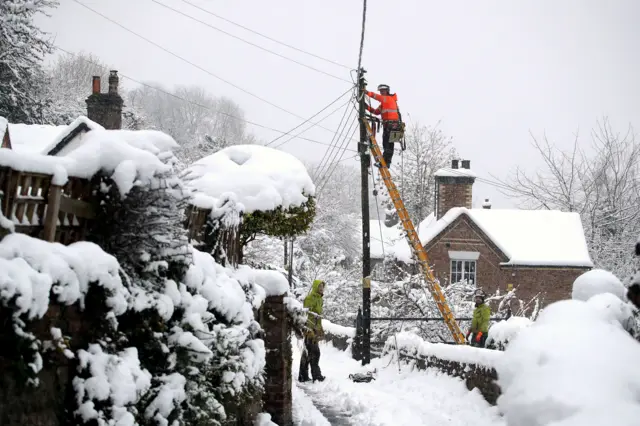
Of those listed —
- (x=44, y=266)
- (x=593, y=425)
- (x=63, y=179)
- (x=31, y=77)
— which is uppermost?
(x=31, y=77)

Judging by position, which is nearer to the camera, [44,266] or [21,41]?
[44,266]

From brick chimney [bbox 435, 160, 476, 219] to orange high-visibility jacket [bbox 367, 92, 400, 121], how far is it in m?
16.1

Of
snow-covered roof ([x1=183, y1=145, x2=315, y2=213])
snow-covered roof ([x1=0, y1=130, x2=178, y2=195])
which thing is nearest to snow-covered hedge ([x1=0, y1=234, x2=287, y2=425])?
snow-covered roof ([x1=0, y1=130, x2=178, y2=195])

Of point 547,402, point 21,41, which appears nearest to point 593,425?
point 547,402

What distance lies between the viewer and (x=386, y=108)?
58.1ft

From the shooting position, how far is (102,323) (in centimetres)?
427

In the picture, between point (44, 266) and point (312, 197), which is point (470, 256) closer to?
point (312, 197)

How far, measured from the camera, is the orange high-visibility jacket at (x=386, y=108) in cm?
1762

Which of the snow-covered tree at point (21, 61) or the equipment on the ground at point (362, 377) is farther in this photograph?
the snow-covered tree at point (21, 61)

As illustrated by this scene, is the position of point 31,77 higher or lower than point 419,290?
higher

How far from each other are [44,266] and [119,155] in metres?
1.25

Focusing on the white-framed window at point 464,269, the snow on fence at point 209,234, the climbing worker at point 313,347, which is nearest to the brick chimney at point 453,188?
the white-framed window at point 464,269

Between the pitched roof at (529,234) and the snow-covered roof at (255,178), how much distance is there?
69.6 ft

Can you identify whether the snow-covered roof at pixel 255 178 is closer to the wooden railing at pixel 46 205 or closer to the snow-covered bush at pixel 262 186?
the snow-covered bush at pixel 262 186
